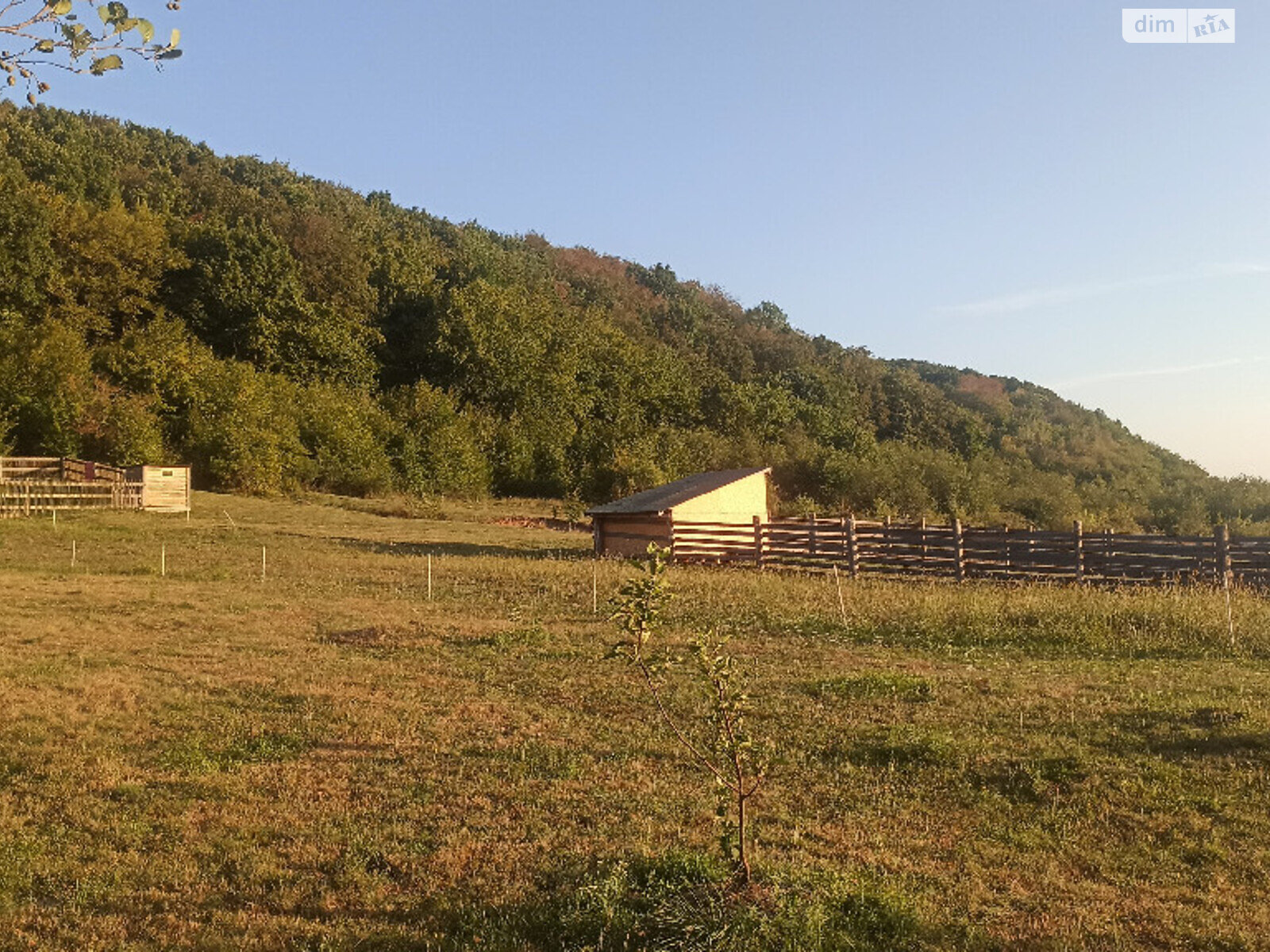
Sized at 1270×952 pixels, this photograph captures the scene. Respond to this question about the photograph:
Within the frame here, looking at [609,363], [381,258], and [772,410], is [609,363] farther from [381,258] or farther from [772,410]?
[381,258]

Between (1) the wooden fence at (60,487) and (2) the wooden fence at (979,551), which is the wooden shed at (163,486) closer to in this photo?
(1) the wooden fence at (60,487)

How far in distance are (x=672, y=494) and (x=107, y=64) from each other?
26.4m

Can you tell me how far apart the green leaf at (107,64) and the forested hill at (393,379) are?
42.0m

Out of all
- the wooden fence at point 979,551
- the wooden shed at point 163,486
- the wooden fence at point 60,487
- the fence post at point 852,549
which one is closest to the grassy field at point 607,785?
the wooden fence at point 979,551

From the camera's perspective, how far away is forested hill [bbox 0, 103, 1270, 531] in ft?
149

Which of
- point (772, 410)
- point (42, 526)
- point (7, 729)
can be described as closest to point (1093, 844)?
point (7, 729)

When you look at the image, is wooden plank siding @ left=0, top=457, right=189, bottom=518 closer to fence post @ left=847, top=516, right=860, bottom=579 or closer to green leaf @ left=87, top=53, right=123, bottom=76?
fence post @ left=847, top=516, right=860, bottom=579

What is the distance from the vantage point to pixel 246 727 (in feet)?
29.3

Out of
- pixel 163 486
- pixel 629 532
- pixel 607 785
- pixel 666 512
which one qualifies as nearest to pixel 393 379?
pixel 163 486

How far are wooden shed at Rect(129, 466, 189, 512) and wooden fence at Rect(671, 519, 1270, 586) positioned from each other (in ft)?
67.3

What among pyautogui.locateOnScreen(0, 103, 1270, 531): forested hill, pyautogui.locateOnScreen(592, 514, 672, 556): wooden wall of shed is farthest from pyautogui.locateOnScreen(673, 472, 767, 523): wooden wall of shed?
pyautogui.locateOnScreen(0, 103, 1270, 531): forested hill

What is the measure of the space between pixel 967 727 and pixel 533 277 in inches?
3436

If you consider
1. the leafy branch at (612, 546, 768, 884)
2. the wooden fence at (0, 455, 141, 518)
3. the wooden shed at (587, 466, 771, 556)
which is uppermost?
the wooden fence at (0, 455, 141, 518)

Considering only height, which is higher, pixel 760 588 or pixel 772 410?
pixel 772 410
